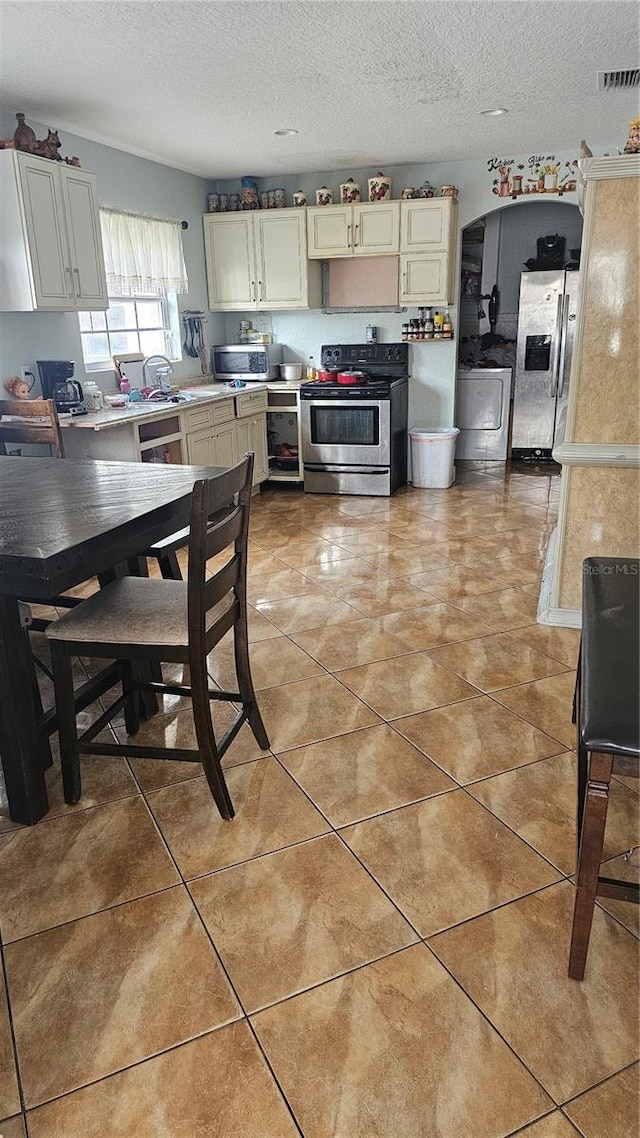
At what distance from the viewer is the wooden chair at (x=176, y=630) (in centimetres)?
195

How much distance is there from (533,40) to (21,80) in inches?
94.1

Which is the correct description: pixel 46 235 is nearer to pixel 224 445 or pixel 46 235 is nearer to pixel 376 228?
pixel 224 445

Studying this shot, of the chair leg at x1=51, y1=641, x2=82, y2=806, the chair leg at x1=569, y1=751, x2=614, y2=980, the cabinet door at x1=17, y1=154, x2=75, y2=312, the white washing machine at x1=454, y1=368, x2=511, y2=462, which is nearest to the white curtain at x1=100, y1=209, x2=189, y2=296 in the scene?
the cabinet door at x1=17, y1=154, x2=75, y2=312

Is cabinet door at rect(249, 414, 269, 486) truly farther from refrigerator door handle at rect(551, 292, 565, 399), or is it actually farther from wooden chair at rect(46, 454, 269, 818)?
wooden chair at rect(46, 454, 269, 818)

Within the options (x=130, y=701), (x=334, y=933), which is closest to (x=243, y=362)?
(x=130, y=701)

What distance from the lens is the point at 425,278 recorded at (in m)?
5.83

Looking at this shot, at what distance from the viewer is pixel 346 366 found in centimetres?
642

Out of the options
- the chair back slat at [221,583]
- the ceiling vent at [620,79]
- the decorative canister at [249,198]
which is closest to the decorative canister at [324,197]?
the decorative canister at [249,198]

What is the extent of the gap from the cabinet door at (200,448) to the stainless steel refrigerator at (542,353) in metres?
3.24

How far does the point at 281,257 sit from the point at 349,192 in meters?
0.73

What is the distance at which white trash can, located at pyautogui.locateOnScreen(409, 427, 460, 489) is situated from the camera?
606cm

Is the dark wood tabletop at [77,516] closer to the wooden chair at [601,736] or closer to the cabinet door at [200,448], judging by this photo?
the wooden chair at [601,736]

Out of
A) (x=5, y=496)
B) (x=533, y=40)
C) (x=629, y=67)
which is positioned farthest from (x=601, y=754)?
(x=629, y=67)

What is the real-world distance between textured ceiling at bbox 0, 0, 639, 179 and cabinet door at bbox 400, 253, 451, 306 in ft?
2.59
